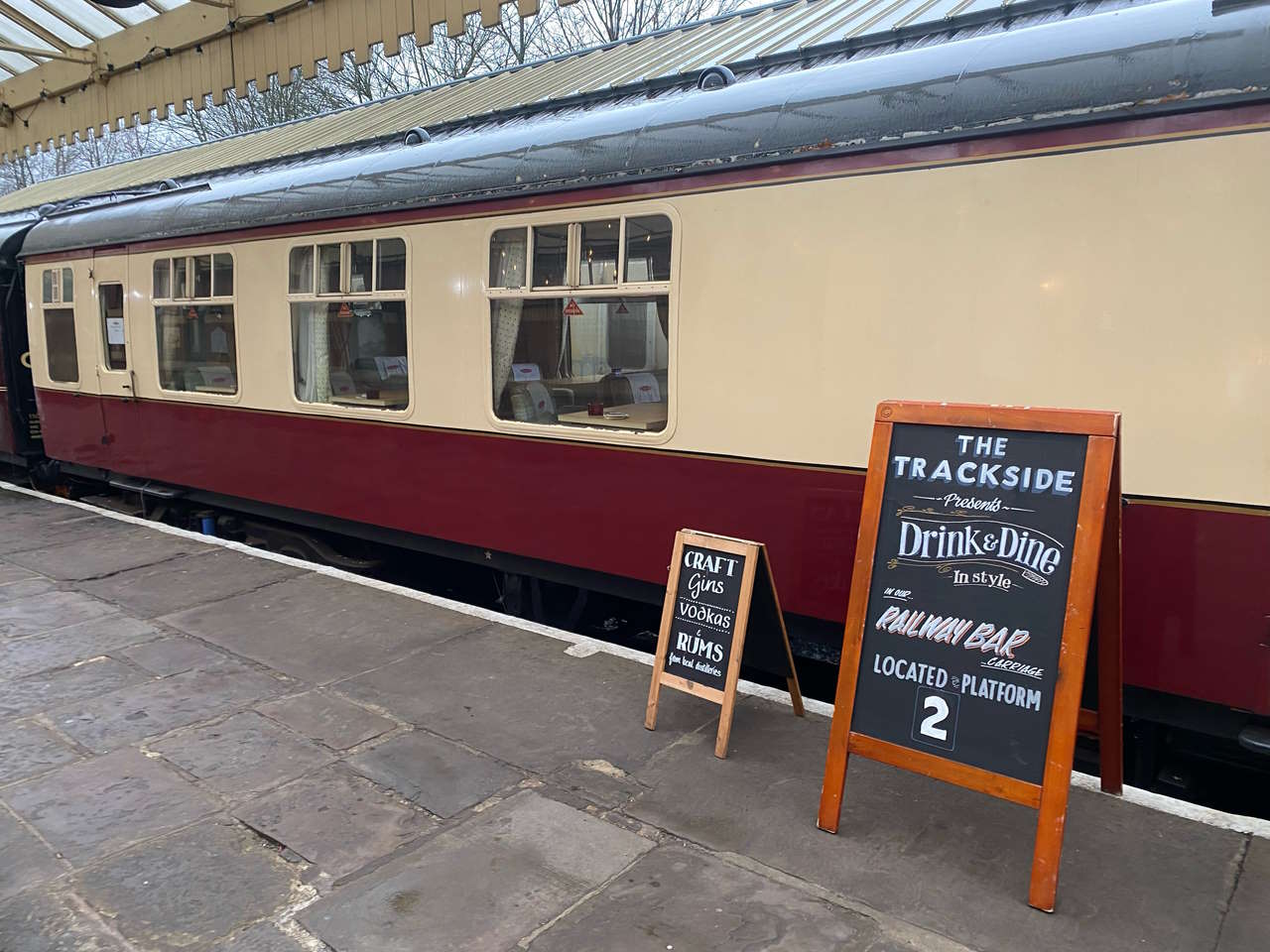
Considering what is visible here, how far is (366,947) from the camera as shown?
2.47 m

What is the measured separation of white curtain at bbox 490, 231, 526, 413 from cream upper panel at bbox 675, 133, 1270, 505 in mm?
1070

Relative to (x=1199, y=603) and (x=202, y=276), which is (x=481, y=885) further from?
(x=202, y=276)

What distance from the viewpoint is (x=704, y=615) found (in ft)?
12.1

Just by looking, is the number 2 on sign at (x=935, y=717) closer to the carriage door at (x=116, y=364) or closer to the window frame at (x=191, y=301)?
the window frame at (x=191, y=301)

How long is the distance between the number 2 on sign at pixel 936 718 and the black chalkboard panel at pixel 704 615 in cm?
90

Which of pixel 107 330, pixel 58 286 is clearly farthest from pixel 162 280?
pixel 58 286

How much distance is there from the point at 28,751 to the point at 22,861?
0.93m

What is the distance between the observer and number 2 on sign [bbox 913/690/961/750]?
9.12 ft

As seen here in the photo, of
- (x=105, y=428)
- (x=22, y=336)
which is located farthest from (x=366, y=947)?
(x=22, y=336)

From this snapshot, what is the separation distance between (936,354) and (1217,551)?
119cm

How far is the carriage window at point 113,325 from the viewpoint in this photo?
25.4 feet

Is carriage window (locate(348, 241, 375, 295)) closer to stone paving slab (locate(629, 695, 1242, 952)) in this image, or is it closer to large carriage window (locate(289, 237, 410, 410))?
large carriage window (locate(289, 237, 410, 410))

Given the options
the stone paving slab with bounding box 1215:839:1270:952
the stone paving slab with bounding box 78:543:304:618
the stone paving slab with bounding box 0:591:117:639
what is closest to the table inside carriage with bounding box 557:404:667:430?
the stone paving slab with bounding box 78:543:304:618

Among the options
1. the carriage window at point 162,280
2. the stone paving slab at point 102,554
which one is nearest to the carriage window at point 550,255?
the stone paving slab at point 102,554
